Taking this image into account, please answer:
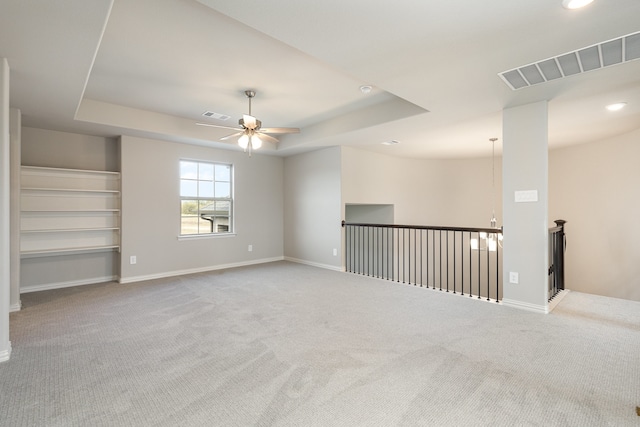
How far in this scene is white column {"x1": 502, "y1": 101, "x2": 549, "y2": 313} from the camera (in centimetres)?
341

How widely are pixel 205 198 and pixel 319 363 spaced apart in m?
4.42

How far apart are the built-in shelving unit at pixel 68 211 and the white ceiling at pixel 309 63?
76 cm

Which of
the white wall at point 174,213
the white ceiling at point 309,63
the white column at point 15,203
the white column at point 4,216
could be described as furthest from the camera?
the white wall at point 174,213

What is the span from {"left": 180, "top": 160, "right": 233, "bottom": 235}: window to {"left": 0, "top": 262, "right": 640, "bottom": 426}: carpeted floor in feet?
6.66

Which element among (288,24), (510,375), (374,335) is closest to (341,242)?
(374,335)

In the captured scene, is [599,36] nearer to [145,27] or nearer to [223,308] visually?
[145,27]

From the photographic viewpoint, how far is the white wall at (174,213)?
4.95 meters

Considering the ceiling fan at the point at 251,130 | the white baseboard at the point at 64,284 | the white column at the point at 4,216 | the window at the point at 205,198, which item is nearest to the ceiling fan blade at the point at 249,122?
the ceiling fan at the point at 251,130

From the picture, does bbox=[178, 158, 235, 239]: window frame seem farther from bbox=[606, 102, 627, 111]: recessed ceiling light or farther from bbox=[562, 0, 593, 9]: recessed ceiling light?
bbox=[606, 102, 627, 111]: recessed ceiling light

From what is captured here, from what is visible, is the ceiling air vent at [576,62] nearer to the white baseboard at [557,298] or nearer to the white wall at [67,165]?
the white baseboard at [557,298]

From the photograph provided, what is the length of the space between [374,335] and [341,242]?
9.81 feet

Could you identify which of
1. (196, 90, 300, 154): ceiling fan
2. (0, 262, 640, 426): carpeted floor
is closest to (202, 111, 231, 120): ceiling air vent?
(196, 90, 300, 154): ceiling fan

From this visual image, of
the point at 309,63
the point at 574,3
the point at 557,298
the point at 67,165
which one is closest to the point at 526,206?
the point at 557,298

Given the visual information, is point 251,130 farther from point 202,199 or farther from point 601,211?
point 601,211
